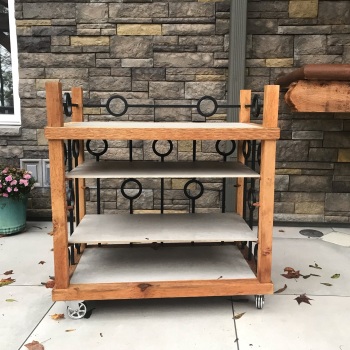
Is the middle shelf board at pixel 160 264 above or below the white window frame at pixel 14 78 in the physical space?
below

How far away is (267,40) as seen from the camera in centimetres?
355

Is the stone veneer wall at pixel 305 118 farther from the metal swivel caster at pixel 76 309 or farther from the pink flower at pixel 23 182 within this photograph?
the metal swivel caster at pixel 76 309

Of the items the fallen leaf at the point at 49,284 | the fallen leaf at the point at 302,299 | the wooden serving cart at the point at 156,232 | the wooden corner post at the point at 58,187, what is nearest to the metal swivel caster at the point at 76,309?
the wooden serving cart at the point at 156,232

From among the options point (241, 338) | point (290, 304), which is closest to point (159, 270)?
point (241, 338)

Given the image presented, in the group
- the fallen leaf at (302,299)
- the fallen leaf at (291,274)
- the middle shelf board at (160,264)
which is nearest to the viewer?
Result: the middle shelf board at (160,264)

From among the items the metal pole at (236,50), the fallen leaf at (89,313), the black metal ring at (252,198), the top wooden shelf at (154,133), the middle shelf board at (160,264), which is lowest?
the fallen leaf at (89,313)

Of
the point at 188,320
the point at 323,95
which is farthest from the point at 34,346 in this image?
the point at 323,95

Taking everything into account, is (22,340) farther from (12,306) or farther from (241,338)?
(241,338)

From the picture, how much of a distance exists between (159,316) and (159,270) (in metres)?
0.24

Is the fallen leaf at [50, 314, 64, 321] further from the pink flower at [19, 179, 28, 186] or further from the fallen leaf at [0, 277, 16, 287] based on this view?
the pink flower at [19, 179, 28, 186]

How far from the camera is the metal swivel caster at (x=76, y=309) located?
2.05m

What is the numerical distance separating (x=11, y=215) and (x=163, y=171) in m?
1.84

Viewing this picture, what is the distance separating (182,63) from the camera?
3.57m

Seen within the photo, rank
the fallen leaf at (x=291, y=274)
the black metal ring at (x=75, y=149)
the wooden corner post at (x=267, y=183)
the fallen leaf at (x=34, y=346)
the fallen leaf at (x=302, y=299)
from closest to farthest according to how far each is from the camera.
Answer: the fallen leaf at (x=34, y=346), the wooden corner post at (x=267, y=183), the fallen leaf at (x=302, y=299), the black metal ring at (x=75, y=149), the fallen leaf at (x=291, y=274)
